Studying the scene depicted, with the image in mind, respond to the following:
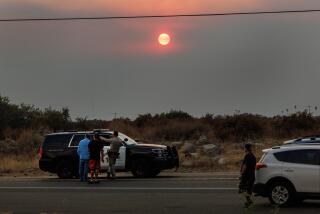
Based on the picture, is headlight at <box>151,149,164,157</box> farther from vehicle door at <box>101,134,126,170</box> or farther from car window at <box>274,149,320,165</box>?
car window at <box>274,149,320,165</box>

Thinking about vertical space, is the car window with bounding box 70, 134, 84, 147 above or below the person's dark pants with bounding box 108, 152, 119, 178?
above

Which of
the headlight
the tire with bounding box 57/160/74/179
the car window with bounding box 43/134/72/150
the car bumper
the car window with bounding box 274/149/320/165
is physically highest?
the car window with bounding box 43/134/72/150

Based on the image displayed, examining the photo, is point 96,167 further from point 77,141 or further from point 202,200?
point 202,200

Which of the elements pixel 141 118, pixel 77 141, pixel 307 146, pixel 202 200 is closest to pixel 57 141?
pixel 77 141

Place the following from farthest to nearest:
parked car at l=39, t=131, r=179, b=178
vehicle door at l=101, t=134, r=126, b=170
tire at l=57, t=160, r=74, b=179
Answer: tire at l=57, t=160, r=74, b=179 → vehicle door at l=101, t=134, r=126, b=170 → parked car at l=39, t=131, r=179, b=178

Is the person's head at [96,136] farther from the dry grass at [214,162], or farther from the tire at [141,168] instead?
the dry grass at [214,162]

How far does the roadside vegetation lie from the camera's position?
3624 cm

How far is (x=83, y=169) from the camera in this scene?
25969 millimetres

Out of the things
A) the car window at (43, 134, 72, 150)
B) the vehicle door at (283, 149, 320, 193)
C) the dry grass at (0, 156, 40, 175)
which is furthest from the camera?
the dry grass at (0, 156, 40, 175)

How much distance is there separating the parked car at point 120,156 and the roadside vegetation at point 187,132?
576 centimetres

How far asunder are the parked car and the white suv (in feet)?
33.7

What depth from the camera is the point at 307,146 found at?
17.0 meters

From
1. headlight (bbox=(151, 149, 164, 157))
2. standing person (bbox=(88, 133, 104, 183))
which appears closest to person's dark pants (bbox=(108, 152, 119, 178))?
standing person (bbox=(88, 133, 104, 183))

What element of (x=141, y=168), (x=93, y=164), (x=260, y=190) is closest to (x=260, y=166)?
(x=260, y=190)
